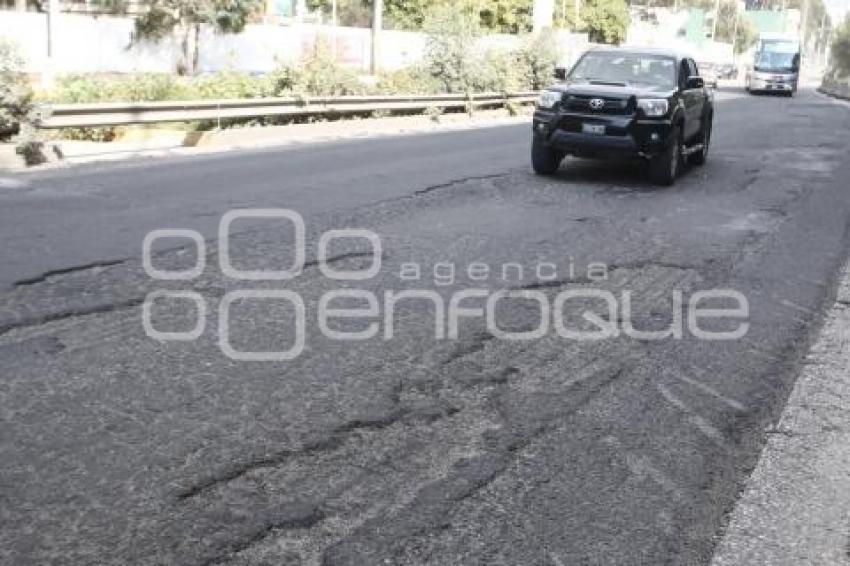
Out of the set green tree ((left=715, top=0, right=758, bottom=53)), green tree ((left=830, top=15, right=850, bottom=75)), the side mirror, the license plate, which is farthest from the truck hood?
green tree ((left=715, top=0, right=758, bottom=53))

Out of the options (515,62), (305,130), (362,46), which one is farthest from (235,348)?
(362,46)

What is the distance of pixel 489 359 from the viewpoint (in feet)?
17.3

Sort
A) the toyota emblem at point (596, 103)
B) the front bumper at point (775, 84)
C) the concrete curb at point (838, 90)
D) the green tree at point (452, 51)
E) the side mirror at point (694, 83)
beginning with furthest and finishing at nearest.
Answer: the concrete curb at point (838, 90) < the front bumper at point (775, 84) < the green tree at point (452, 51) < the side mirror at point (694, 83) < the toyota emblem at point (596, 103)

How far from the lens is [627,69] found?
13.2m

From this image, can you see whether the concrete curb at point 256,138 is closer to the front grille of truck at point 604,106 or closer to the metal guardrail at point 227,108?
the metal guardrail at point 227,108

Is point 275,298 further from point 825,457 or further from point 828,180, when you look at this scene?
point 828,180

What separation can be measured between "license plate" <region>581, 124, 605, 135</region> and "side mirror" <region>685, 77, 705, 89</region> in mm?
1961

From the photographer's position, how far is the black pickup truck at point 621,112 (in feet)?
39.8

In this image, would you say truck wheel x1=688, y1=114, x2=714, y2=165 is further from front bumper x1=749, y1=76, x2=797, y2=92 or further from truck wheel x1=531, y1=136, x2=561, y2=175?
front bumper x1=749, y1=76, x2=797, y2=92

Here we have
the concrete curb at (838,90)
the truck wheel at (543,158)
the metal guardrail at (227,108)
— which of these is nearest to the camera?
the truck wheel at (543,158)

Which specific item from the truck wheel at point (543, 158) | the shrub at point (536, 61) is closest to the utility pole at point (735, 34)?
the shrub at point (536, 61)

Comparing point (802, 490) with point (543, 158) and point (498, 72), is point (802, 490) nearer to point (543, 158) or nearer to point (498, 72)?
point (543, 158)

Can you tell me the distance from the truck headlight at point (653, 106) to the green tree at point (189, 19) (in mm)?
32138

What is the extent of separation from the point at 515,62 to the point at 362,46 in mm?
18172
